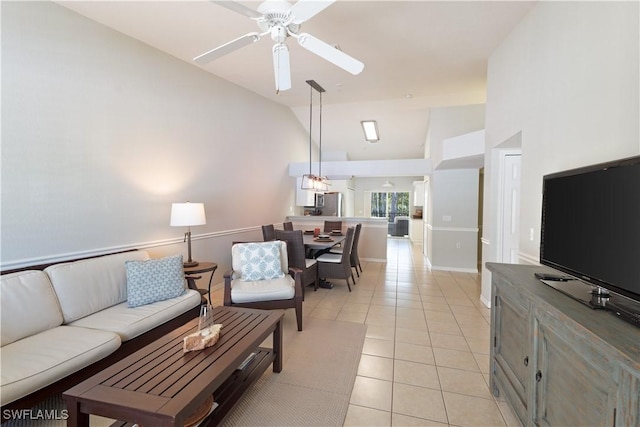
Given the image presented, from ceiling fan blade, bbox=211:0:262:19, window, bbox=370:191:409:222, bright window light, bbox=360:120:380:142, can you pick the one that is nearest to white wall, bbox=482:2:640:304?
ceiling fan blade, bbox=211:0:262:19

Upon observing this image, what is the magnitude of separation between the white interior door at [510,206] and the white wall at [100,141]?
4.08m

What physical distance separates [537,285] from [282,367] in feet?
6.39

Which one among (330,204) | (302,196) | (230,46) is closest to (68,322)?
(230,46)

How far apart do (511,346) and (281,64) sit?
261cm

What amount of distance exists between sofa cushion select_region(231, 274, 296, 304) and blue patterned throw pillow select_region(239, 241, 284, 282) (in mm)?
156

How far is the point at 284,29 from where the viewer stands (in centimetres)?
215

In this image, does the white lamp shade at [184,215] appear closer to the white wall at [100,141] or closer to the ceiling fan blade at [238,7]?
the white wall at [100,141]

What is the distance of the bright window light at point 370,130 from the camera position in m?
7.99

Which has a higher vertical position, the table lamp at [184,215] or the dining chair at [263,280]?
the table lamp at [184,215]

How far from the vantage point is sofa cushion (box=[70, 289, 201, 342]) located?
7.29 ft

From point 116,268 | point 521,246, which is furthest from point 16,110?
point 521,246

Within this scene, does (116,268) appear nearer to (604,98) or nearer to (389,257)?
(604,98)

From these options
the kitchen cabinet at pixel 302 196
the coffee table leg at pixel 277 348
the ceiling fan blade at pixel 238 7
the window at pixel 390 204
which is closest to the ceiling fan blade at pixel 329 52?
the ceiling fan blade at pixel 238 7

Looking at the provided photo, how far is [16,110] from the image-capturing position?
94.4 inches
